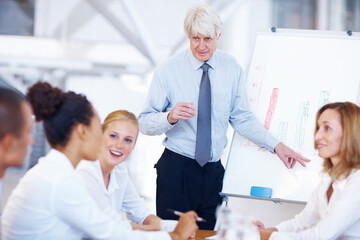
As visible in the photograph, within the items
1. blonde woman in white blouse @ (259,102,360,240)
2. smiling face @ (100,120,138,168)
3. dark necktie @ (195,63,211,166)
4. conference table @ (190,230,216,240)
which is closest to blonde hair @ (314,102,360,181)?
blonde woman in white blouse @ (259,102,360,240)

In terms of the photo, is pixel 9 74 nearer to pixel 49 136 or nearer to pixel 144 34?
pixel 144 34

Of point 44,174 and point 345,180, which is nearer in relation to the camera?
point 44,174

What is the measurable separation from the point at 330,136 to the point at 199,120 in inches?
31.9

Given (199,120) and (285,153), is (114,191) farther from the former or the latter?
(285,153)

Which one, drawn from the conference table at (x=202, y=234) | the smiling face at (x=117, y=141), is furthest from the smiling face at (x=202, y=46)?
the conference table at (x=202, y=234)

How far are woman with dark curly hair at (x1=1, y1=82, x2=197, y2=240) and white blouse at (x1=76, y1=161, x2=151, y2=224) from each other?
31 cm

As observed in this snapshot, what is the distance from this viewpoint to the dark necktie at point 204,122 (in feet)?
8.91

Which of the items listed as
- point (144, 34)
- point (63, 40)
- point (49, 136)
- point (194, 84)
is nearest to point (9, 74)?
point (63, 40)

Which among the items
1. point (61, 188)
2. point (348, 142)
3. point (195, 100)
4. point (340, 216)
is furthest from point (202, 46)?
point (61, 188)

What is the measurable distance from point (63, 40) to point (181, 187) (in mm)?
3796

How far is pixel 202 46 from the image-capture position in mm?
2717

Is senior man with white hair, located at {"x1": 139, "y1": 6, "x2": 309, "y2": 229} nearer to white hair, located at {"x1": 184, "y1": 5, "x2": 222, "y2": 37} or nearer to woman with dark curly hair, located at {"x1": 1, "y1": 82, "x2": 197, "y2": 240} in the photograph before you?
white hair, located at {"x1": 184, "y1": 5, "x2": 222, "y2": 37}

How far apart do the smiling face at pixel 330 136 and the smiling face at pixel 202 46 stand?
78 centimetres

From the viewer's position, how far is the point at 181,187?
277 cm
